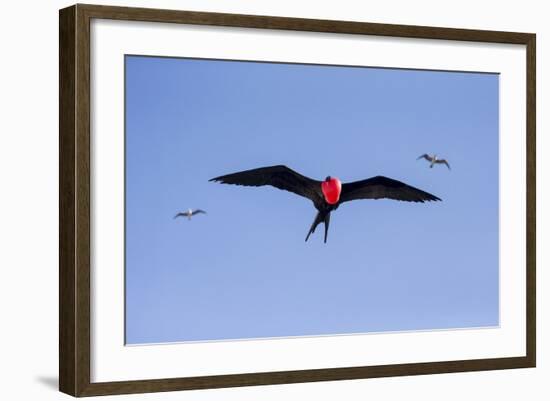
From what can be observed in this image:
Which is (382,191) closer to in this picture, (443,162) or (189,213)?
(443,162)

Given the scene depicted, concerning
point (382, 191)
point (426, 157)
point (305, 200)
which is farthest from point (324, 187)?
point (426, 157)

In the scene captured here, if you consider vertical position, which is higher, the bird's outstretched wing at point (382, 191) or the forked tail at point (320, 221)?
the bird's outstretched wing at point (382, 191)

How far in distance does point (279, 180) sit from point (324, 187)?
0.11 meters

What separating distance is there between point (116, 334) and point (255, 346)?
33 cm

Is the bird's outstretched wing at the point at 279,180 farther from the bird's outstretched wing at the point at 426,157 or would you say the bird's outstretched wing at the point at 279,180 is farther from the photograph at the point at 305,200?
the bird's outstretched wing at the point at 426,157

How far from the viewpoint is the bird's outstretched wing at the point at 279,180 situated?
3.05m

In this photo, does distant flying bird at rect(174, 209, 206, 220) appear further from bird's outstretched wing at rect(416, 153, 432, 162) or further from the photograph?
bird's outstretched wing at rect(416, 153, 432, 162)

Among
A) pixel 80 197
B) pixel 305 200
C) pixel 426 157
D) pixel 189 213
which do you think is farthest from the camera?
pixel 426 157

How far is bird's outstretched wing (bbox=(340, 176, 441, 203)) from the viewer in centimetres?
317

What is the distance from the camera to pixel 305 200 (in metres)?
3.12

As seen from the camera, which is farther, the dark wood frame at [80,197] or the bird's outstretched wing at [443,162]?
the bird's outstretched wing at [443,162]

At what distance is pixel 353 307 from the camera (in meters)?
3.17

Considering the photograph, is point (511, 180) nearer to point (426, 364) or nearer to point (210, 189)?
point (426, 364)

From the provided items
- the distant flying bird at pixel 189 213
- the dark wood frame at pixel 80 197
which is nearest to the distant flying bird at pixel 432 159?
the dark wood frame at pixel 80 197
